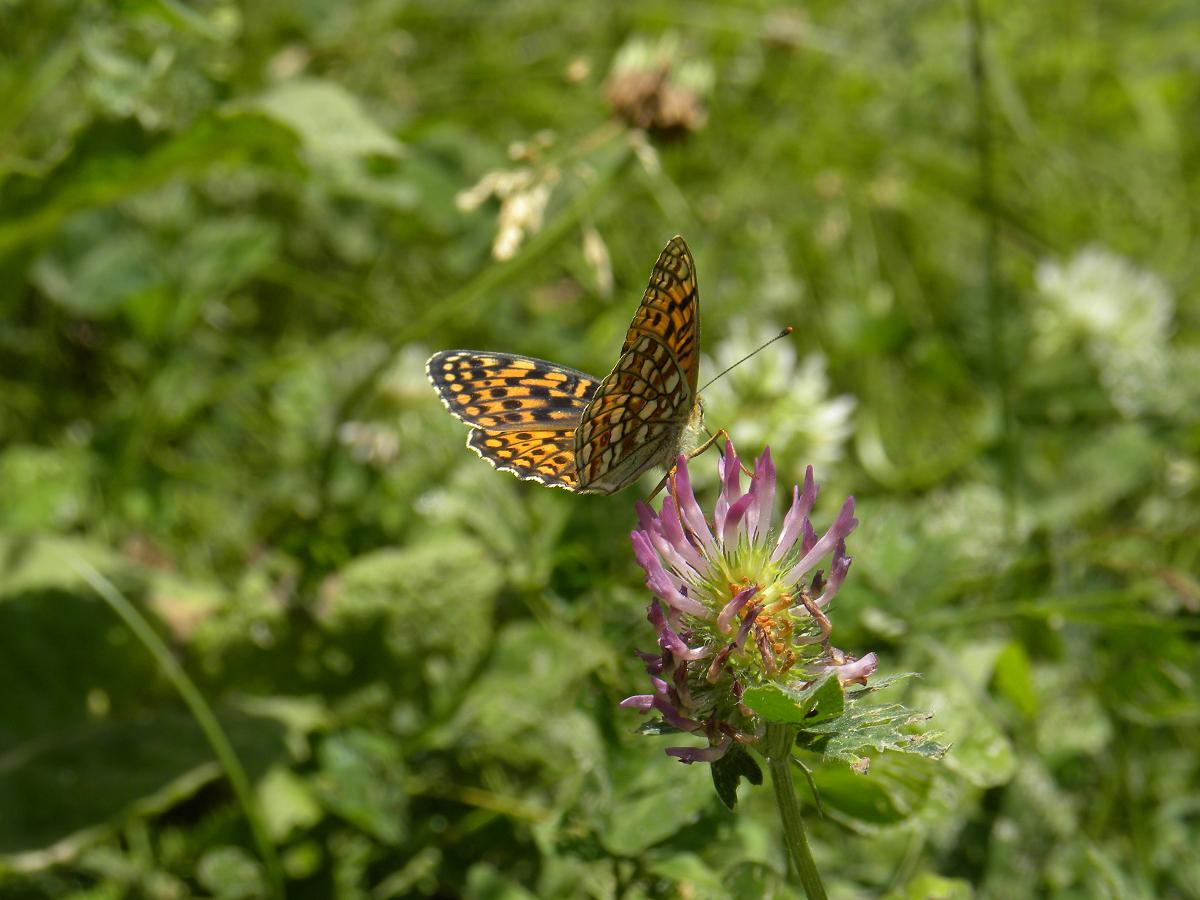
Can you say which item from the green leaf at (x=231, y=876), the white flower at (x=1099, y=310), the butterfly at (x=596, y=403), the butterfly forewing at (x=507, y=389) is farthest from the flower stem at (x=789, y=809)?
the white flower at (x=1099, y=310)

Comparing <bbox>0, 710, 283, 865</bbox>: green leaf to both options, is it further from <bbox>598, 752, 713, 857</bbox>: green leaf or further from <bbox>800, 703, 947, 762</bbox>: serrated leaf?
<bbox>800, 703, 947, 762</bbox>: serrated leaf

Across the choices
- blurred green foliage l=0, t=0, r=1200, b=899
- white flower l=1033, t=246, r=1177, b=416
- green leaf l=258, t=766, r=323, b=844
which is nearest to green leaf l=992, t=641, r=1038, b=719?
blurred green foliage l=0, t=0, r=1200, b=899

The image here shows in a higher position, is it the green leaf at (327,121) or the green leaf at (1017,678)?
the green leaf at (327,121)

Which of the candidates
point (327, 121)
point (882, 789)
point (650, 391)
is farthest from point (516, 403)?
point (327, 121)

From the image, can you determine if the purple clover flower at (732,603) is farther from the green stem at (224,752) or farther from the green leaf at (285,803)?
the green leaf at (285,803)

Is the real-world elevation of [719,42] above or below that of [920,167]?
above

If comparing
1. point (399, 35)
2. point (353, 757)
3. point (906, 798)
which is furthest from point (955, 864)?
point (399, 35)

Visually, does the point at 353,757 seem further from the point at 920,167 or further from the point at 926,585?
the point at 920,167
